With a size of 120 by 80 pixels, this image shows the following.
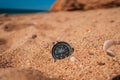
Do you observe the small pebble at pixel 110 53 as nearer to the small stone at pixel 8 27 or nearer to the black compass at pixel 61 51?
the black compass at pixel 61 51

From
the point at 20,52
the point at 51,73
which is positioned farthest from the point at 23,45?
the point at 51,73

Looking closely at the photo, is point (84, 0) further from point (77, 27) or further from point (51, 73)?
point (51, 73)

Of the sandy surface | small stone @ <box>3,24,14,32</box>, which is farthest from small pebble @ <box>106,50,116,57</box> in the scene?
small stone @ <box>3,24,14,32</box>

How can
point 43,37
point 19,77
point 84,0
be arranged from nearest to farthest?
point 19,77 → point 43,37 → point 84,0

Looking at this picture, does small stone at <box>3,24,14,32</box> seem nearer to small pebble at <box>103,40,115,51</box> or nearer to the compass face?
the compass face

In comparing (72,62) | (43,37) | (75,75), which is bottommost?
(75,75)

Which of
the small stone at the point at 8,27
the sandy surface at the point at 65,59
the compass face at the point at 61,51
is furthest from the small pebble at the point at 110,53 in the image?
the small stone at the point at 8,27

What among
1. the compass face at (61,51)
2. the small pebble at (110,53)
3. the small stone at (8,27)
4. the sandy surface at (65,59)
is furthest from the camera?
the small stone at (8,27)

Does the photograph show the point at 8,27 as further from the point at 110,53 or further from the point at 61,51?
the point at 110,53
